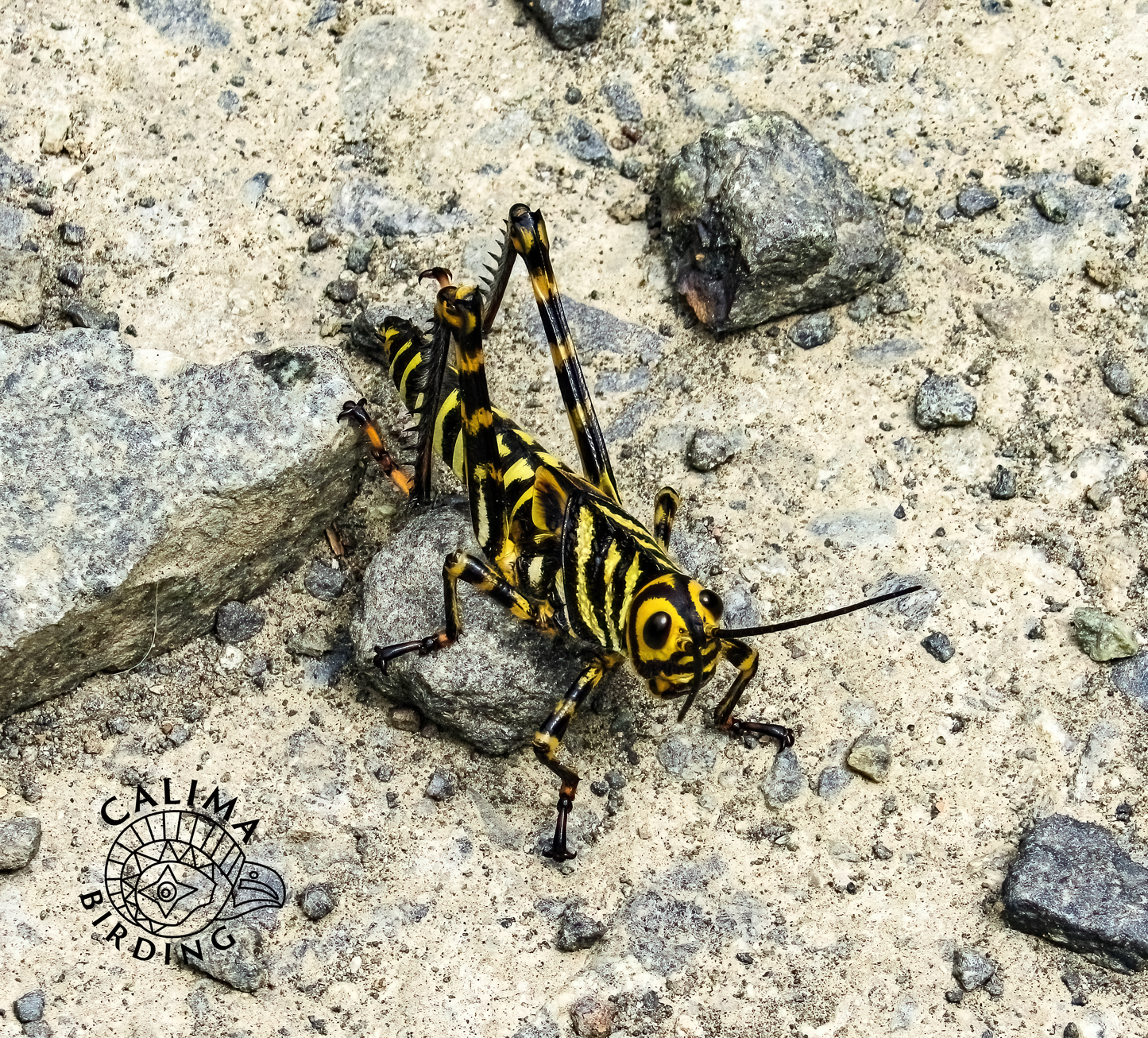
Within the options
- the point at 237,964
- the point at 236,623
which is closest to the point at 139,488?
the point at 236,623

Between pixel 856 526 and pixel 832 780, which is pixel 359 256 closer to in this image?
pixel 856 526

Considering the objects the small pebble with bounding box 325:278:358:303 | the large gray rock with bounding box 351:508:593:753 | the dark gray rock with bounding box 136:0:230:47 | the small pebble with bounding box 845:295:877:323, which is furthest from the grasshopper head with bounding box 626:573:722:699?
the dark gray rock with bounding box 136:0:230:47

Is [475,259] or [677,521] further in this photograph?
[475,259]

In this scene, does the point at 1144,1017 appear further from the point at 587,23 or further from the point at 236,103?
the point at 236,103

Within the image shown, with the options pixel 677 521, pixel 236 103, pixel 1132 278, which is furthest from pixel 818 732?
pixel 236 103

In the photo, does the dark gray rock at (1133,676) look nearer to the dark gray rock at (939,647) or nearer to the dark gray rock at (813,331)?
the dark gray rock at (939,647)

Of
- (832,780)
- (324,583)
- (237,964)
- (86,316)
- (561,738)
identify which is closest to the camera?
(237,964)

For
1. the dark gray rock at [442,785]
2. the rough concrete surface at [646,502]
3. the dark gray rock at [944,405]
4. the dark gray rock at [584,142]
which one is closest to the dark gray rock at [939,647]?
the rough concrete surface at [646,502]
